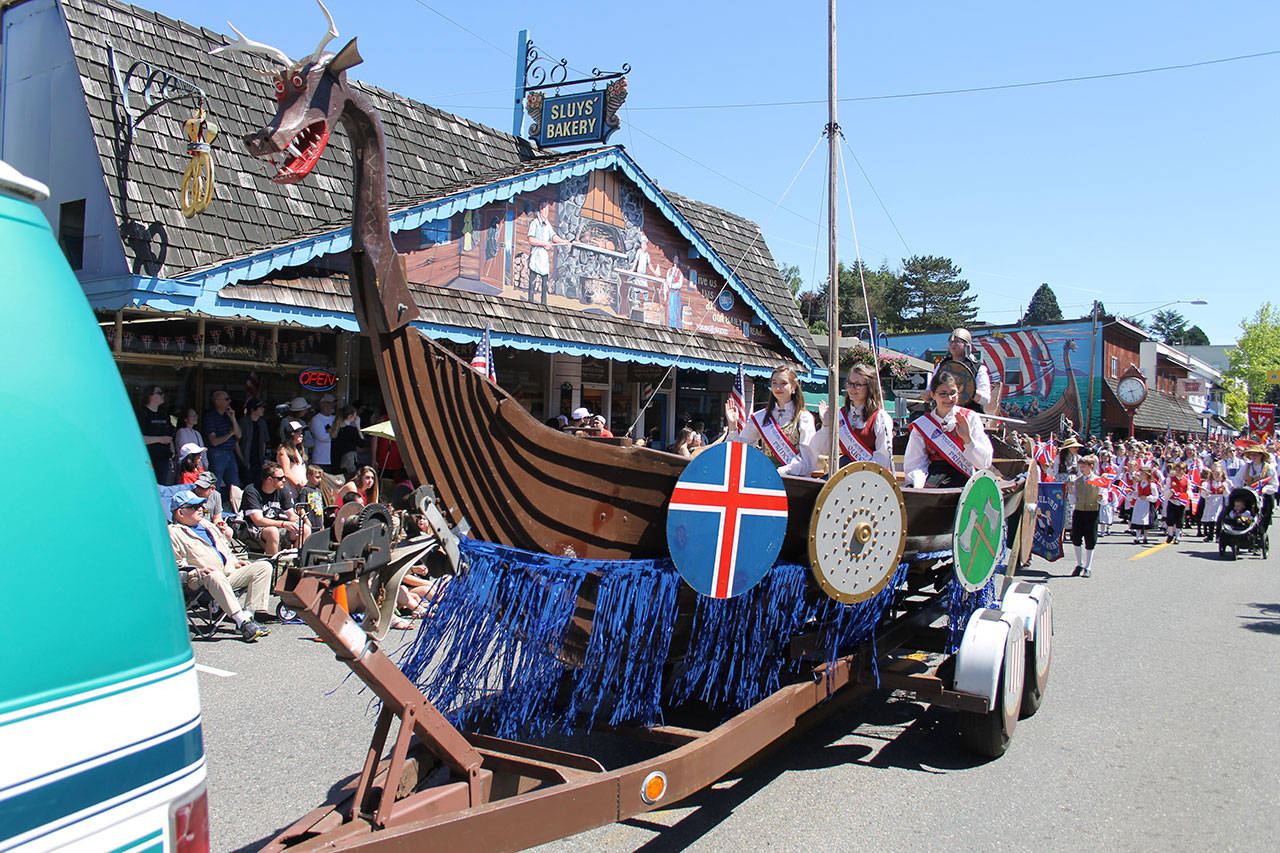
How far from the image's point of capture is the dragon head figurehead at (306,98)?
2.67 m

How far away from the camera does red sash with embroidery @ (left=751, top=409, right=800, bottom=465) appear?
218 inches

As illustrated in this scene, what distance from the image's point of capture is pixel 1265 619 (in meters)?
9.23

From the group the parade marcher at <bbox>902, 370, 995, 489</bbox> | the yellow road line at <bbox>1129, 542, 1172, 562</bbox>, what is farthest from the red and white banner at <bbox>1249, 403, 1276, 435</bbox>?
the parade marcher at <bbox>902, 370, 995, 489</bbox>

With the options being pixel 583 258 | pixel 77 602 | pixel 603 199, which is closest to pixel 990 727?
pixel 77 602

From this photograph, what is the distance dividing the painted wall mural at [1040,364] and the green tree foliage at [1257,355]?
3142 cm

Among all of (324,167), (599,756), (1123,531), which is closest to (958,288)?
(1123,531)

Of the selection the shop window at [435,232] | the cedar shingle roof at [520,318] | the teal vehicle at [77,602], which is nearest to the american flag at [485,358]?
the cedar shingle roof at [520,318]

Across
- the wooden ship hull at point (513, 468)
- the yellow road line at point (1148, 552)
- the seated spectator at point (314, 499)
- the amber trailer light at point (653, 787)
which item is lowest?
the yellow road line at point (1148, 552)

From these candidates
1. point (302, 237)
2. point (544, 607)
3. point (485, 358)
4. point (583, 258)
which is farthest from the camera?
point (583, 258)

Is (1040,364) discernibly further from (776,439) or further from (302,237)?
A: (776,439)

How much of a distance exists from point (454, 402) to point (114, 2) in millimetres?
9883

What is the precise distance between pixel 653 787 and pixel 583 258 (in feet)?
39.9

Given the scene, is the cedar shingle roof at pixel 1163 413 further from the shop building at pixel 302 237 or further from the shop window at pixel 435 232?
the shop window at pixel 435 232

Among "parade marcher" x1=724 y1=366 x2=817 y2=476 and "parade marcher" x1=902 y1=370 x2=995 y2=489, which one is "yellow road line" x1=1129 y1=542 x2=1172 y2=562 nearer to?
"parade marcher" x1=902 y1=370 x2=995 y2=489
